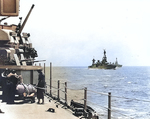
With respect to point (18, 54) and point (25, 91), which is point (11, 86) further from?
point (18, 54)

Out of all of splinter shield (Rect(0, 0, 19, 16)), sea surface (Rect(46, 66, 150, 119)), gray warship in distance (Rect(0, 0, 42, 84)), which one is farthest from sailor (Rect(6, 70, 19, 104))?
splinter shield (Rect(0, 0, 19, 16))

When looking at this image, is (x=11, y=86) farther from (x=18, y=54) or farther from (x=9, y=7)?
(x=18, y=54)

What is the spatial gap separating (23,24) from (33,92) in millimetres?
14366

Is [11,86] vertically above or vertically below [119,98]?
above

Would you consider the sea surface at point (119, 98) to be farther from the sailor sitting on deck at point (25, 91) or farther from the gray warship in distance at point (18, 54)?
the gray warship in distance at point (18, 54)

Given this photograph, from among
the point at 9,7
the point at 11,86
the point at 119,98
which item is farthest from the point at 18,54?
the point at 119,98

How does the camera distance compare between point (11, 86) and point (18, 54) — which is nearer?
point (11, 86)

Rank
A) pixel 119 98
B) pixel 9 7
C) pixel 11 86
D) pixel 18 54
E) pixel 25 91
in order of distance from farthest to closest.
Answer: pixel 119 98 → pixel 18 54 → pixel 25 91 → pixel 11 86 → pixel 9 7

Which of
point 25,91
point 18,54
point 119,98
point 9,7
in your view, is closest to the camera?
point 9,7

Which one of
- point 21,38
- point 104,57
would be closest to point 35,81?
point 21,38

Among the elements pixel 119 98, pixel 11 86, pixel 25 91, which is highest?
pixel 11 86

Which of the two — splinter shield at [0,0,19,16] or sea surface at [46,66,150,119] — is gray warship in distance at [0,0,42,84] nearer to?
sea surface at [46,66,150,119]

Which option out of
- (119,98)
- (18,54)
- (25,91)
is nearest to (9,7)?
(25,91)

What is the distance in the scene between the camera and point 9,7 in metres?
5.06
